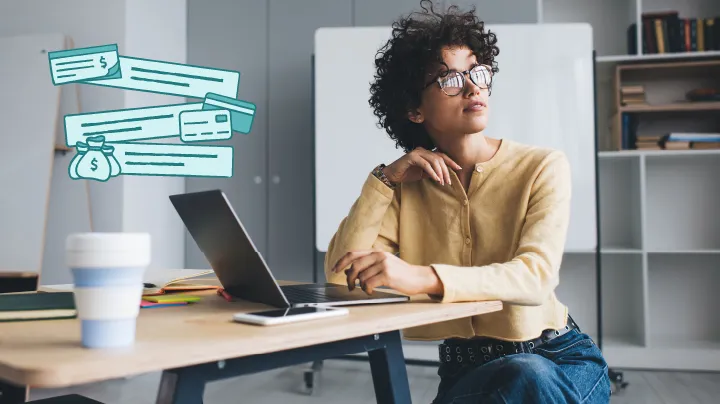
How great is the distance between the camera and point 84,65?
310 centimetres

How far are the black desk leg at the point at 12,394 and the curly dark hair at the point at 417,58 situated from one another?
94cm

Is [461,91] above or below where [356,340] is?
above

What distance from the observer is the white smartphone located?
743mm

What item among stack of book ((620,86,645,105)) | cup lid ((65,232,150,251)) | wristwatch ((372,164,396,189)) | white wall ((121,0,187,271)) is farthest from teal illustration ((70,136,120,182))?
cup lid ((65,232,150,251))

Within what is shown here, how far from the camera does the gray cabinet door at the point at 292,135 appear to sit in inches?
138

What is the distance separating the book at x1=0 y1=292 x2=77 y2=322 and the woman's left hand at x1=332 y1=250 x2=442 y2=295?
0.39m

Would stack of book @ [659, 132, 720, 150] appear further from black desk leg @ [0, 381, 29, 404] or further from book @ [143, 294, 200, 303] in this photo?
black desk leg @ [0, 381, 29, 404]

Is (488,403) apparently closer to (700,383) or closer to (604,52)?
(700,383)

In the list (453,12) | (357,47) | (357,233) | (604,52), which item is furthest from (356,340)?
(604,52)

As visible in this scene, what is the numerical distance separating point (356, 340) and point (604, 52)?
3181 mm

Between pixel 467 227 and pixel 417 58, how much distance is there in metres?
0.40

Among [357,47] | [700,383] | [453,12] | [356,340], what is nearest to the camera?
[356,340]

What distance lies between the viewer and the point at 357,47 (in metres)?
3.12

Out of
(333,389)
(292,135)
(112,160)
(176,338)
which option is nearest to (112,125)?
(112,160)
